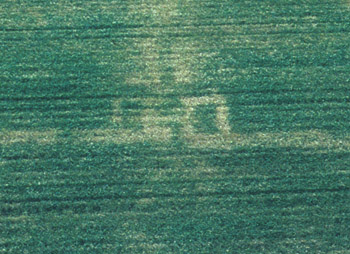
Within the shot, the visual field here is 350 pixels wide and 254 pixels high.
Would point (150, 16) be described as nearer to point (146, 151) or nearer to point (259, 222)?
point (146, 151)

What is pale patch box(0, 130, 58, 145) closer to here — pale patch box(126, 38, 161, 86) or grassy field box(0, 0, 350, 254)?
grassy field box(0, 0, 350, 254)

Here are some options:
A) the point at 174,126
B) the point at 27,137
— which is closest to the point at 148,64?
the point at 174,126

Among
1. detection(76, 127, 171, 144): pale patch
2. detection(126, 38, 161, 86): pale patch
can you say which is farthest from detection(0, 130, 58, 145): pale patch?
detection(126, 38, 161, 86): pale patch

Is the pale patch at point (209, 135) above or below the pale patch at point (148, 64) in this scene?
below

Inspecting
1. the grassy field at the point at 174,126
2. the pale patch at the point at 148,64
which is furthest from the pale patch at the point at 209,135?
the pale patch at the point at 148,64

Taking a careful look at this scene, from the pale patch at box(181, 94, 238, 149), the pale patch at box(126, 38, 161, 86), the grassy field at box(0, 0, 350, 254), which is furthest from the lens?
the pale patch at box(126, 38, 161, 86)

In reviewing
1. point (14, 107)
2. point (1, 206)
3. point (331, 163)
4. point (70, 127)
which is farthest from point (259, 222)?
point (14, 107)

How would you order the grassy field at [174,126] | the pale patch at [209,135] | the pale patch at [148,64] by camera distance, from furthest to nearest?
1. the pale patch at [148,64]
2. the pale patch at [209,135]
3. the grassy field at [174,126]

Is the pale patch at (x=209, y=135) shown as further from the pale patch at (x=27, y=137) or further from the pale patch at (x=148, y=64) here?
the pale patch at (x=27, y=137)
